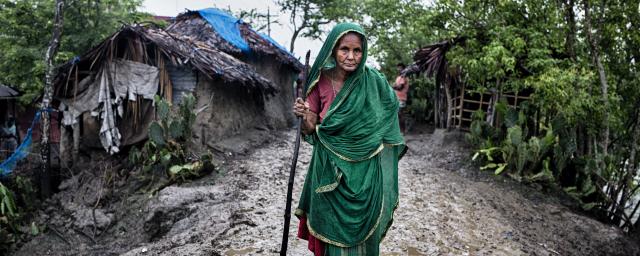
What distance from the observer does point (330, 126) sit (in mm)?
2646

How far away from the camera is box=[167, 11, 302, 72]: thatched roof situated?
1199 centimetres

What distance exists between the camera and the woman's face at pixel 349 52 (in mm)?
2703

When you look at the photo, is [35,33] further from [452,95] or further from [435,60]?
[452,95]

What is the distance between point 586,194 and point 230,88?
7310mm

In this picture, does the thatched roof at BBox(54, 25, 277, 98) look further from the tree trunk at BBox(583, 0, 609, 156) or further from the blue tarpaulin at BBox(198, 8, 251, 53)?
the tree trunk at BBox(583, 0, 609, 156)

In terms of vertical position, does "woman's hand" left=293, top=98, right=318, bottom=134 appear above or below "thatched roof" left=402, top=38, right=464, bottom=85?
below

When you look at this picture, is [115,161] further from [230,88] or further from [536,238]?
[536,238]

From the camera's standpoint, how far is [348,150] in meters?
2.63

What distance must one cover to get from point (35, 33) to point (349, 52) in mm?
12722

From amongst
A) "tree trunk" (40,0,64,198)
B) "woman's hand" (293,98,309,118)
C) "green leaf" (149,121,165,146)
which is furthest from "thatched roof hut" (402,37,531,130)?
"woman's hand" (293,98,309,118)

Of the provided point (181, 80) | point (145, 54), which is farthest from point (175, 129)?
point (145, 54)

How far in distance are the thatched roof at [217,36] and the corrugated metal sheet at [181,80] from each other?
1.86m

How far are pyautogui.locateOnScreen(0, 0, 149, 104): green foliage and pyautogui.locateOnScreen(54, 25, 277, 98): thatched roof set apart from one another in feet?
9.13

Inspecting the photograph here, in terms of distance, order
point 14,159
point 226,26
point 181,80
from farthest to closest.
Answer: point 226,26 → point 181,80 → point 14,159
